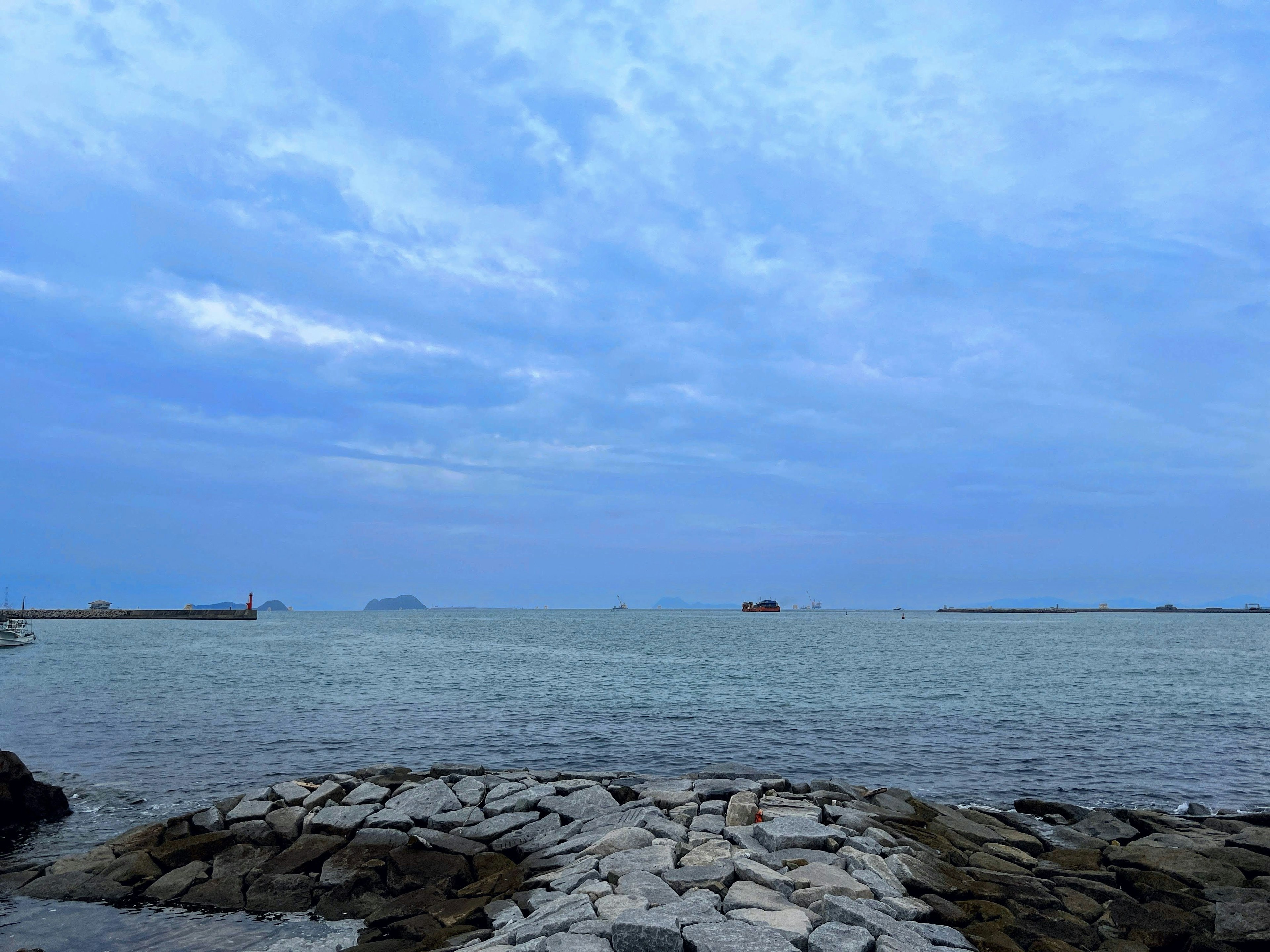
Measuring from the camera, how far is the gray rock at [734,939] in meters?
6.67

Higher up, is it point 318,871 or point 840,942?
point 840,942

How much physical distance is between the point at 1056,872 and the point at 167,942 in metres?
11.9

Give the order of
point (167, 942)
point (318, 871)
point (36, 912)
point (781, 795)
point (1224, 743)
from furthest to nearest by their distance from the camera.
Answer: point (1224, 743)
point (781, 795)
point (318, 871)
point (36, 912)
point (167, 942)

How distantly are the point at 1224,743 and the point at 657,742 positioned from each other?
58.3ft

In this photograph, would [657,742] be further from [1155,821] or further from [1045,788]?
[1155,821]

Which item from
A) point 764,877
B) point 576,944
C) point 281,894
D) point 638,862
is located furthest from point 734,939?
point 281,894

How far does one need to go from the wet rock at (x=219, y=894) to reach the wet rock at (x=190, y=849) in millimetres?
676

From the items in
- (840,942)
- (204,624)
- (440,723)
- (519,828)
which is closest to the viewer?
(840,942)

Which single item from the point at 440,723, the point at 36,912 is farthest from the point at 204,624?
the point at 36,912

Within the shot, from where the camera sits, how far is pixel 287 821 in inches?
497

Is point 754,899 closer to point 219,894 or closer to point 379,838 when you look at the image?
point 379,838

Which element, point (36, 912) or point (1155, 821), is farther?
point (1155, 821)

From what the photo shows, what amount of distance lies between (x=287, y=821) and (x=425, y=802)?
2200 millimetres

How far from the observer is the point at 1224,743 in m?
23.9
